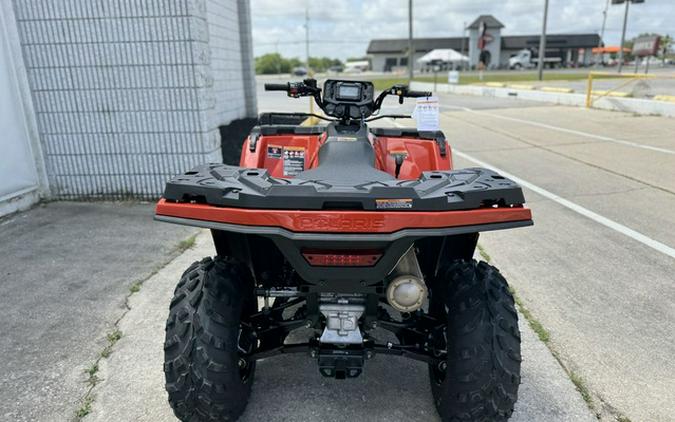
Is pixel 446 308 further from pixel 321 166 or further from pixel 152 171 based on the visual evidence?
pixel 152 171

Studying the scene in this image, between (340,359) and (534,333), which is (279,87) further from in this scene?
(534,333)

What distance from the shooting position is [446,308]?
2.42 metres

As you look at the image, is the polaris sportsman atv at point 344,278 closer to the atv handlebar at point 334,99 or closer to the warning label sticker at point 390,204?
the warning label sticker at point 390,204

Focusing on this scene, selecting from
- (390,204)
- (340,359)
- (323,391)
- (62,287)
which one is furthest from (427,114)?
(62,287)

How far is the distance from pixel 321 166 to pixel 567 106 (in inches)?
729

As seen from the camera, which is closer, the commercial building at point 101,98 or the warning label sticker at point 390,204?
the warning label sticker at point 390,204

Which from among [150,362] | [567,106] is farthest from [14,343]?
[567,106]

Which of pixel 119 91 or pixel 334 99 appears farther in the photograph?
pixel 119 91

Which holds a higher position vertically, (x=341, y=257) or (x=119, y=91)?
(x=119, y=91)

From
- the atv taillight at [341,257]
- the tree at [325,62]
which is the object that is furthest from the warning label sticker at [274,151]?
the tree at [325,62]

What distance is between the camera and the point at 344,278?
6.91 feet

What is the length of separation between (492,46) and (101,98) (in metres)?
88.5

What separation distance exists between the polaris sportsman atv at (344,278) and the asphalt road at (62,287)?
1064 mm

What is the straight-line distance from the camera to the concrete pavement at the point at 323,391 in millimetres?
2674
